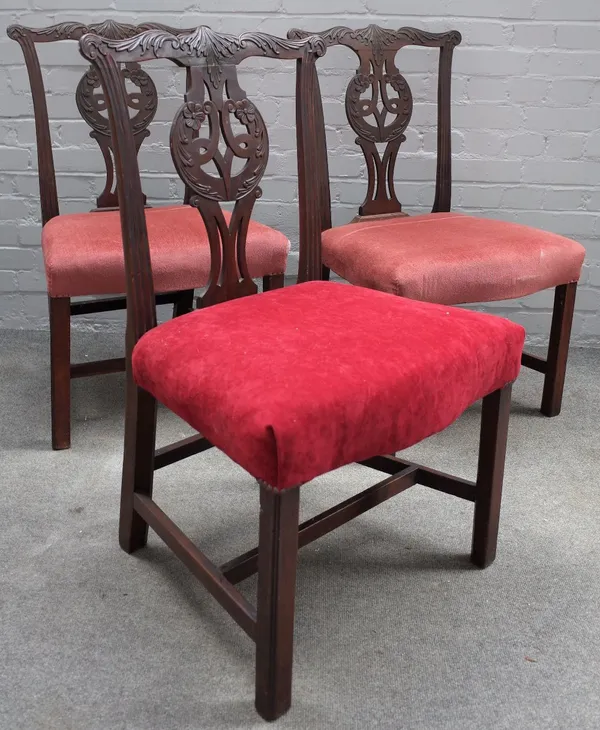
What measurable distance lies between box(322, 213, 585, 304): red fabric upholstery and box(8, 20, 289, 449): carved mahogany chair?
171 millimetres

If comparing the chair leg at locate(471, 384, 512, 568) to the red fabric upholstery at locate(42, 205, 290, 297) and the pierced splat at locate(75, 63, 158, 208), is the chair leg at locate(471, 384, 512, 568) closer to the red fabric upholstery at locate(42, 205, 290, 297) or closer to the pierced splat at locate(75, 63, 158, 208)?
the red fabric upholstery at locate(42, 205, 290, 297)

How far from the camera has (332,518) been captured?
1.23m

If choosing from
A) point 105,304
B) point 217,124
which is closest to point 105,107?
point 105,304

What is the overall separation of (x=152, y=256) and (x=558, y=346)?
3.24 feet

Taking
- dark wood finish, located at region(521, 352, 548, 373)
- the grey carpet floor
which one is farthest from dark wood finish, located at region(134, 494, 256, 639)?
dark wood finish, located at region(521, 352, 548, 373)

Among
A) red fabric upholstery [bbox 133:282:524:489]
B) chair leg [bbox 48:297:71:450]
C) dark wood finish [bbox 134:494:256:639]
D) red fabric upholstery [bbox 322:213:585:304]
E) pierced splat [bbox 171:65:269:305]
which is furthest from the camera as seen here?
chair leg [bbox 48:297:71:450]

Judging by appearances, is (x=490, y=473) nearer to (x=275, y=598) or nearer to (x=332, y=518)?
(x=332, y=518)

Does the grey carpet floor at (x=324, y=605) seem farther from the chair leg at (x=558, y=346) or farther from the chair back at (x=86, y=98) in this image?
the chair back at (x=86, y=98)

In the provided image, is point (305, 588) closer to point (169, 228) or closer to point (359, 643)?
point (359, 643)

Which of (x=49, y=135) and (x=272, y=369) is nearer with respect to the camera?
(x=272, y=369)

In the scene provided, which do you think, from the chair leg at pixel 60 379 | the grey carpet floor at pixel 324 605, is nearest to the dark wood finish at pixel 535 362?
the grey carpet floor at pixel 324 605

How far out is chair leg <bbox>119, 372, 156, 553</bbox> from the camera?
1.26 metres

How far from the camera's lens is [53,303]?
5.52 ft

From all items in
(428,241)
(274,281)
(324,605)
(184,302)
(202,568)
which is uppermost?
(428,241)
